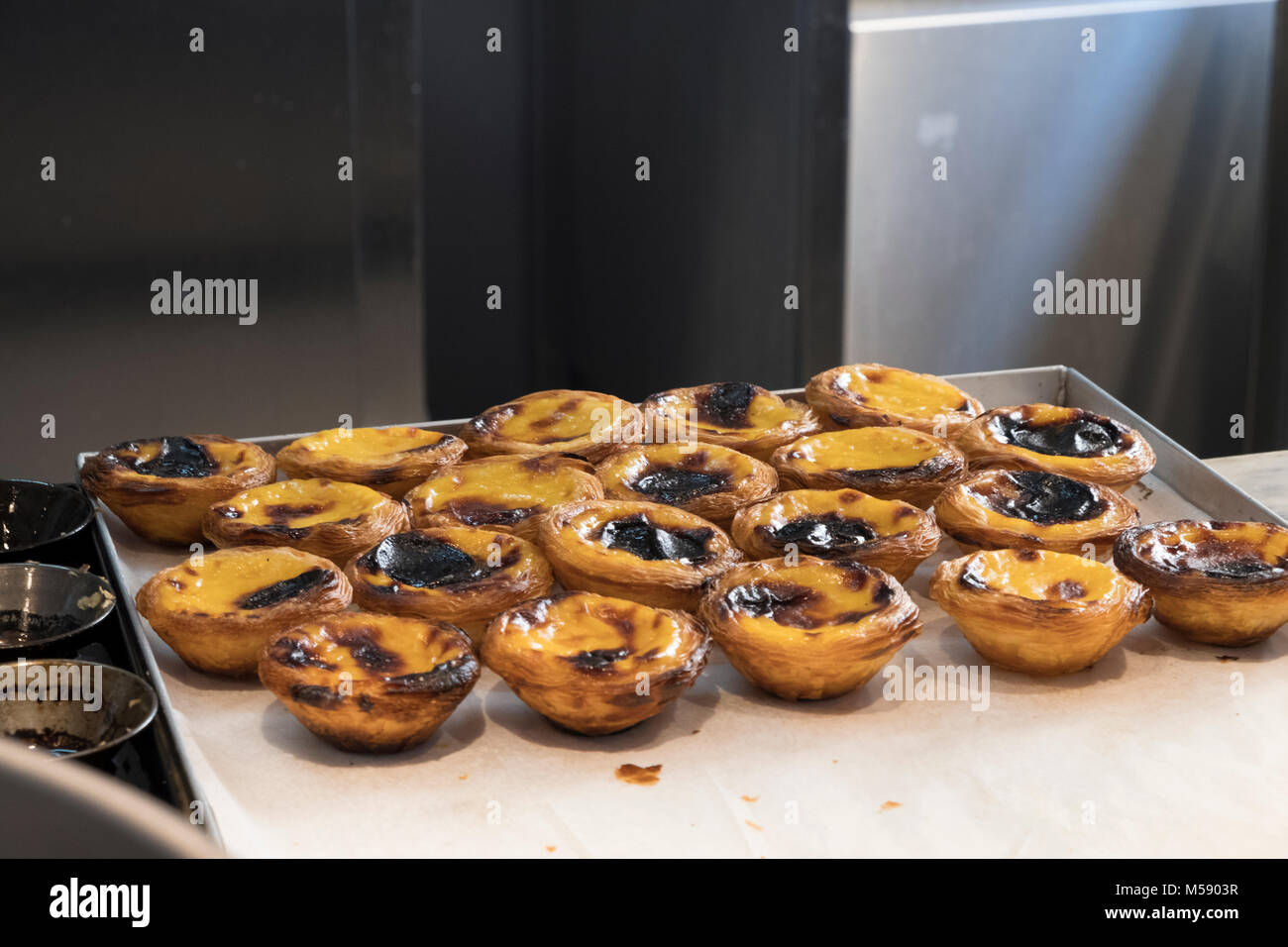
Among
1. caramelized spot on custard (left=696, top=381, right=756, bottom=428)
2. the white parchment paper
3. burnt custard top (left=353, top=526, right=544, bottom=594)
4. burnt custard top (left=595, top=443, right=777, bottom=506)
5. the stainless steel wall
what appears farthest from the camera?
the stainless steel wall

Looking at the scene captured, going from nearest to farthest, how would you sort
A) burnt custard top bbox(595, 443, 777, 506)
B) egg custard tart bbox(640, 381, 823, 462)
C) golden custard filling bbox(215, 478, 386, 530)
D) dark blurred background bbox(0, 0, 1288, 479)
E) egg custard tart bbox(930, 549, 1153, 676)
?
egg custard tart bbox(930, 549, 1153, 676)
golden custard filling bbox(215, 478, 386, 530)
burnt custard top bbox(595, 443, 777, 506)
egg custard tart bbox(640, 381, 823, 462)
dark blurred background bbox(0, 0, 1288, 479)

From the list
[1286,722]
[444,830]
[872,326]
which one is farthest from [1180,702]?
[872,326]

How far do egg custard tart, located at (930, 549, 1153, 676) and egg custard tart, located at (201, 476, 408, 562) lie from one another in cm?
84

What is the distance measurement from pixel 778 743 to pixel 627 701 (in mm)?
202

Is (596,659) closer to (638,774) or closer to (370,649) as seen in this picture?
(638,774)

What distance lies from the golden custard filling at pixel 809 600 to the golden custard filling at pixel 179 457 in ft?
3.16

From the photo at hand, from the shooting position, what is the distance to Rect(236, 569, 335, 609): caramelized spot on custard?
199 cm

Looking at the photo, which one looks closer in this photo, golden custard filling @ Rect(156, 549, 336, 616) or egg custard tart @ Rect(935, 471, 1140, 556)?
→ golden custard filling @ Rect(156, 549, 336, 616)

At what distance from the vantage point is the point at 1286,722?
73.7 inches

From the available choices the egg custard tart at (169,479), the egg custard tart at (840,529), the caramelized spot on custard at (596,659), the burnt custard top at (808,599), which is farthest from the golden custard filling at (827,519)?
the egg custard tart at (169,479)

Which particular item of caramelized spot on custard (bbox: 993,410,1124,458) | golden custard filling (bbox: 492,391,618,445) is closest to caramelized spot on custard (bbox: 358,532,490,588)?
golden custard filling (bbox: 492,391,618,445)

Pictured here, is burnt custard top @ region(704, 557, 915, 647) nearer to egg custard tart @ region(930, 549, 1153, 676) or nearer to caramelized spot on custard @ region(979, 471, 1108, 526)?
egg custard tart @ region(930, 549, 1153, 676)

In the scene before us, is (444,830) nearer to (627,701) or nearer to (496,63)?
(627,701)

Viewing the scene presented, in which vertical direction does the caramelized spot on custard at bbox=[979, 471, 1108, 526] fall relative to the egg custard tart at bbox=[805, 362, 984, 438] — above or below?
below
